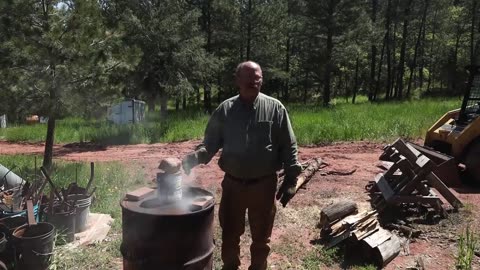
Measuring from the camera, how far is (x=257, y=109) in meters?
3.42

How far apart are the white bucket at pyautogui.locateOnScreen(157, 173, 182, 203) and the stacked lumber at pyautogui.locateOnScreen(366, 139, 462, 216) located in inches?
140

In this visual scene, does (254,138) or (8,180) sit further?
(8,180)

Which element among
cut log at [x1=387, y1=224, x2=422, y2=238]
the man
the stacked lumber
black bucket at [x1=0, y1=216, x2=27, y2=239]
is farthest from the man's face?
the stacked lumber

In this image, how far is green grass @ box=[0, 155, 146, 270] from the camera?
4.28 meters

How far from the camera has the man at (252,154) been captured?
339 cm

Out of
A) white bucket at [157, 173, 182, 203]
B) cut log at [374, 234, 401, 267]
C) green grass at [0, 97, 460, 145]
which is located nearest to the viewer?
white bucket at [157, 173, 182, 203]

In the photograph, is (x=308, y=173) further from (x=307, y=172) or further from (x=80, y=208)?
(x=80, y=208)

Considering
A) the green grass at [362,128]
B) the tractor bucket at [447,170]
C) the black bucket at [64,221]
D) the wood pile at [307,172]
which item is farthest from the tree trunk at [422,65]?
the black bucket at [64,221]

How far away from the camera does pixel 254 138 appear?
3.39 metres

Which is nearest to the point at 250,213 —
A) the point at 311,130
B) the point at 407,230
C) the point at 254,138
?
the point at 254,138

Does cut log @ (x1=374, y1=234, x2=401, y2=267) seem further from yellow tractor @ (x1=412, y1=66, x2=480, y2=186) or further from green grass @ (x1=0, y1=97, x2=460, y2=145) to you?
green grass @ (x1=0, y1=97, x2=460, y2=145)

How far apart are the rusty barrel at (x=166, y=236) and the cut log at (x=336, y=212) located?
2.37 meters

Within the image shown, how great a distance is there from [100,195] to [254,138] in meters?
3.81

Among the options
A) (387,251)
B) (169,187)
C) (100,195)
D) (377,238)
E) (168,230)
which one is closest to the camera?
(168,230)
